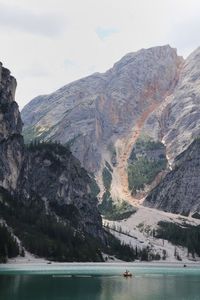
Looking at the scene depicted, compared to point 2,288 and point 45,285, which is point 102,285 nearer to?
point 45,285

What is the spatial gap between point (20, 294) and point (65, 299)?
386 inches

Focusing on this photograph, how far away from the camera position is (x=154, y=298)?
115000 millimetres

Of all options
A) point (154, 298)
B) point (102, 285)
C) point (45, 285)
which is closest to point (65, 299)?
point (154, 298)

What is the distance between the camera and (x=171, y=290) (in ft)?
445

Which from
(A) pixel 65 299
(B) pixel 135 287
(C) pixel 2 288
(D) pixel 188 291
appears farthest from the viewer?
(B) pixel 135 287

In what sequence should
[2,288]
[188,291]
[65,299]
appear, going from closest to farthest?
[65,299], [2,288], [188,291]

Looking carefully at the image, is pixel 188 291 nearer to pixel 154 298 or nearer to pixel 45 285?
pixel 154 298

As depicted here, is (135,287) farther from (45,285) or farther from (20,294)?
(20,294)

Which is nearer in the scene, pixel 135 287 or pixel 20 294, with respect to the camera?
pixel 20 294

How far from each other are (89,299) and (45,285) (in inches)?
1135

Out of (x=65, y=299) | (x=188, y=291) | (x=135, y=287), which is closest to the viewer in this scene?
(x=65, y=299)

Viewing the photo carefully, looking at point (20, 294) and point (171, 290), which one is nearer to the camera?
point (20, 294)

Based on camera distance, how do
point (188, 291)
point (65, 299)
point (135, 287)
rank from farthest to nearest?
point (135, 287) < point (188, 291) < point (65, 299)

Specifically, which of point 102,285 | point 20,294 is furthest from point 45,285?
point 20,294
